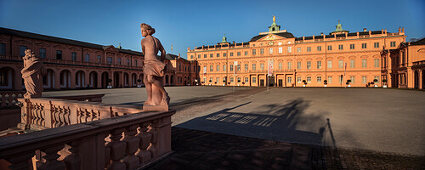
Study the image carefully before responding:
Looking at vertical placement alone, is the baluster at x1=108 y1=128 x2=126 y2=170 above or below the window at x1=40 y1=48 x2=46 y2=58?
below

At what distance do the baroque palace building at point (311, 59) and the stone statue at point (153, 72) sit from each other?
36.1 meters

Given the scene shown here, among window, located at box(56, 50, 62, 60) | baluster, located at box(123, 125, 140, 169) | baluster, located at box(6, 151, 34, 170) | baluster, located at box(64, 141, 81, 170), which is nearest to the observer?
baluster, located at box(6, 151, 34, 170)

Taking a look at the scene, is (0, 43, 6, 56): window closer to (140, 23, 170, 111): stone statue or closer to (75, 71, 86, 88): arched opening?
(75, 71, 86, 88): arched opening

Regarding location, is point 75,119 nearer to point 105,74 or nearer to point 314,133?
point 314,133

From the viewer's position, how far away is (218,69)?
5959cm

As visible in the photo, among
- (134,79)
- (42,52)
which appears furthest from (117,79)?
(42,52)

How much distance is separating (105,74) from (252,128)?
44.4m

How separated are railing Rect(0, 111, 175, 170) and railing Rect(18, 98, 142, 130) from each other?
0.80 metres

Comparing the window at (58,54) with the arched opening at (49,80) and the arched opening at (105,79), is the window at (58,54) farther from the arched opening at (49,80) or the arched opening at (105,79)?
the arched opening at (105,79)

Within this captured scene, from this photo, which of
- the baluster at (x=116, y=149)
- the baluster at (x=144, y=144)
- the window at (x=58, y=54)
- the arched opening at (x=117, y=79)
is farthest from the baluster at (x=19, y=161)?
the arched opening at (x=117, y=79)

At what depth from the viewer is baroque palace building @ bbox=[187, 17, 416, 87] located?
41.7 meters

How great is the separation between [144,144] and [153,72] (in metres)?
1.28

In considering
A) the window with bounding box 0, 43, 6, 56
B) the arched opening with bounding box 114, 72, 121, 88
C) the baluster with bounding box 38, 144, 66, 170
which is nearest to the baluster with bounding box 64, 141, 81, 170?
the baluster with bounding box 38, 144, 66, 170

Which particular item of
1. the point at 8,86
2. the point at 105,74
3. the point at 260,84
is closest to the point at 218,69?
the point at 260,84
